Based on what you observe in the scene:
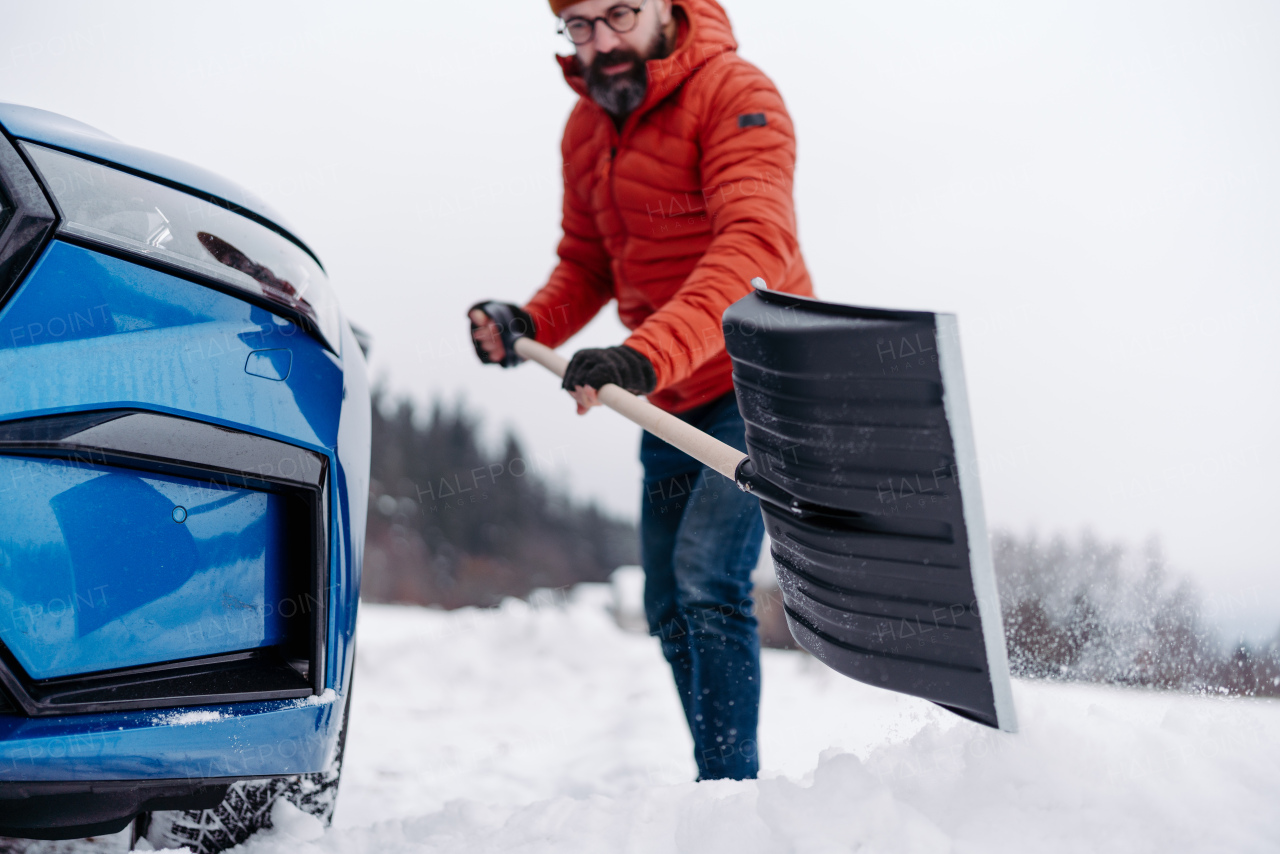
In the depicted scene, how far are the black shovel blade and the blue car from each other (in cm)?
71

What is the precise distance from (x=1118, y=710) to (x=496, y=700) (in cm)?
252

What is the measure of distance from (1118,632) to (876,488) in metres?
1.13

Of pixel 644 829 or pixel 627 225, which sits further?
pixel 627 225

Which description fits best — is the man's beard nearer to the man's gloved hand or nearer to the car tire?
the man's gloved hand

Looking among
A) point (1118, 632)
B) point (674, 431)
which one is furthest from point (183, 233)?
point (1118, 632)

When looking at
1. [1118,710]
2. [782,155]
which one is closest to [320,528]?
[782,155]

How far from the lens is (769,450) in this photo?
4.32 ft

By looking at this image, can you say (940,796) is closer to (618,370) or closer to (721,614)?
(721,614)

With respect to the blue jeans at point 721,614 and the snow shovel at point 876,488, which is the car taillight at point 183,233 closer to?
the snow shovel at point 876,488

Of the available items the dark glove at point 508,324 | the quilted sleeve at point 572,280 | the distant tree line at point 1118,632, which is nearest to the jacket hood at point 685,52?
the quilted sleeve at point 572,280

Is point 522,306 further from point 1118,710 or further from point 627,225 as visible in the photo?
point 1118,710

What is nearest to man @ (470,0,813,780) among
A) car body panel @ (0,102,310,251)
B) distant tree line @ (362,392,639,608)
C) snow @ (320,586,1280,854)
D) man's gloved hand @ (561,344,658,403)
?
man's gloved hand @ (561,344,658,403)

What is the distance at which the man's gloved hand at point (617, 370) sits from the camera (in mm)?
1606

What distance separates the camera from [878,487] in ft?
3.80
